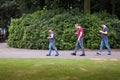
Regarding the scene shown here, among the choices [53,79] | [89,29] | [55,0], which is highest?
[55,0]

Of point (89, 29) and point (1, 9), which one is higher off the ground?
point (1, 9)

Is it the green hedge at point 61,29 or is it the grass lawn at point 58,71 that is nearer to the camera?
the grass lawn at point 58,71

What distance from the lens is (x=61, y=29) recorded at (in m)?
24.9

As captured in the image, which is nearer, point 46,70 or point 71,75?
point 71,75

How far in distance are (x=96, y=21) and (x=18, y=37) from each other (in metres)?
5.90

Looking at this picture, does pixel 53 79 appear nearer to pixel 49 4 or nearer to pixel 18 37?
pixel 18 37

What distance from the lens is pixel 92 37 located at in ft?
78.3

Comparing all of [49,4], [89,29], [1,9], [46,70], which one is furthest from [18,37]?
[1,9]

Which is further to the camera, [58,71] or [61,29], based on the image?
[61,29]

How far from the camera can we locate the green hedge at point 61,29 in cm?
2397

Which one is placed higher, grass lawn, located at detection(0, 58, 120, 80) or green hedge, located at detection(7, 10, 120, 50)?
green hedge, located at detection(7, 10, 120, 50)

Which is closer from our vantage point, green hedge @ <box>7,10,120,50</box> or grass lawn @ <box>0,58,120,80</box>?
grass lawn @ <box>0,58,120,80</box>

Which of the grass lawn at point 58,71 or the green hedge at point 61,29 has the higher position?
the green hedge at point 61,29

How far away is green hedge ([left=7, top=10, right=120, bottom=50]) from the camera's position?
2397 cm
